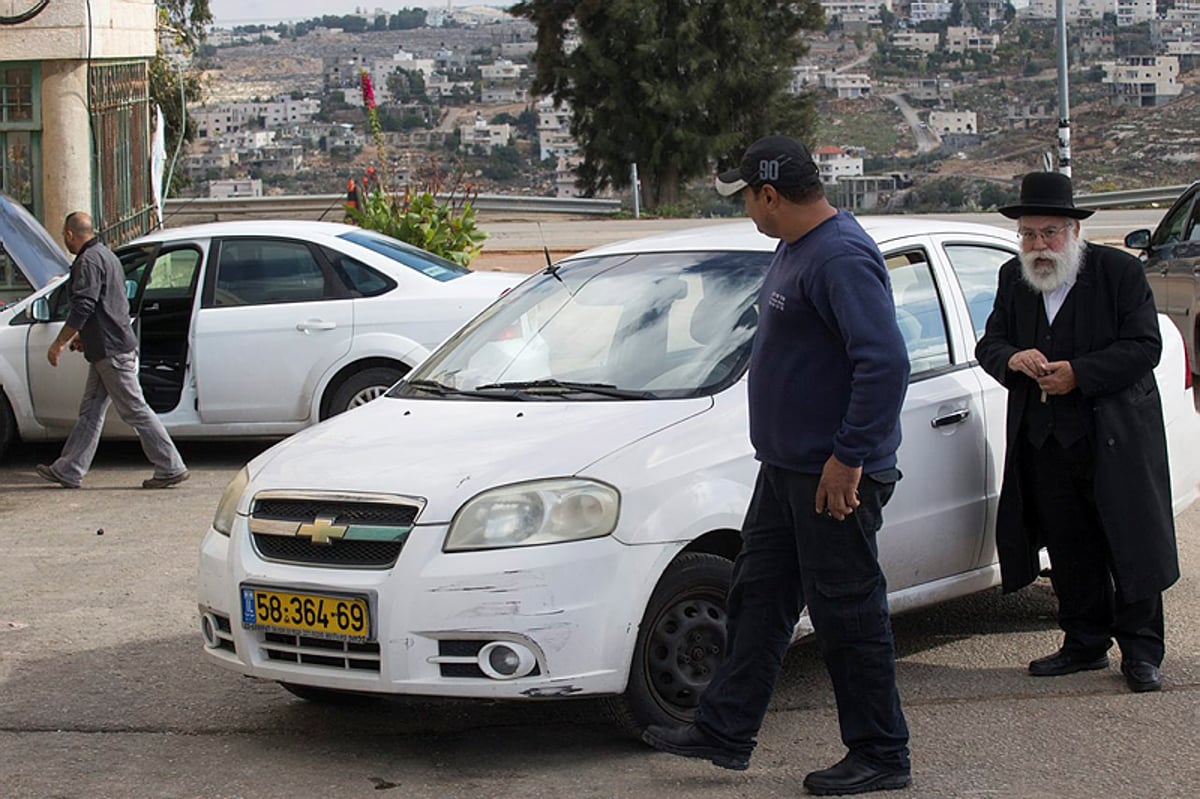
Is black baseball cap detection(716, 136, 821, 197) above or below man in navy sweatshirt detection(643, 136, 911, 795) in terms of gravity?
above

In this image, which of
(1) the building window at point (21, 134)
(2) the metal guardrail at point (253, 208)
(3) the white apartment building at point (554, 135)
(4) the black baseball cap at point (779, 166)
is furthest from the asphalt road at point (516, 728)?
(3) the white apartment building at point (554, 135)

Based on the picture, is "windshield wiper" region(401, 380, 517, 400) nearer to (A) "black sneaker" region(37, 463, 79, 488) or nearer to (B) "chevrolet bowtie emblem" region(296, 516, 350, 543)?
(B) "chevrolet bowtie emblem" region(296, 516, 350, 543)

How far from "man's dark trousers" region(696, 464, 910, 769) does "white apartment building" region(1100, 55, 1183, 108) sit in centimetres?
4846

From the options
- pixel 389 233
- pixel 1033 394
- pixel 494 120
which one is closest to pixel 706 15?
pixel 494 120

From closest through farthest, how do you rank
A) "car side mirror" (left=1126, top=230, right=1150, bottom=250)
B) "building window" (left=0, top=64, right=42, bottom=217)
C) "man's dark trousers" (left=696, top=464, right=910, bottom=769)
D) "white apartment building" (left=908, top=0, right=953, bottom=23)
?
1. "man's dark trousers" (left=696, top=464, right=910, bottom=769)
2. "car side mirror" (left=1126, top=230, right=1150, bottom=250)
3. "building window" (left=0, top=64, right=42, bottom=217)
4. "white apartment building" (left=908, top=0, right=953, bottom=23)

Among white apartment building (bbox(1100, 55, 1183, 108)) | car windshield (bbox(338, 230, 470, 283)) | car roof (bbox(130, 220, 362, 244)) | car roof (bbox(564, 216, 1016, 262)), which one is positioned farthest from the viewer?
white apartment building (bbox(1100, 55, 1183, 108))

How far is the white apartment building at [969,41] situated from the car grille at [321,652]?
68.6 meters

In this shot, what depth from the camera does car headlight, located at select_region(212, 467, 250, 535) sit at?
571 centimetres

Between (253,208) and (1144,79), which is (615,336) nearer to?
(253,208)

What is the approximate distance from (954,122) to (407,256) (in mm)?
46910

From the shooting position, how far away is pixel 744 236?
6.52 meters

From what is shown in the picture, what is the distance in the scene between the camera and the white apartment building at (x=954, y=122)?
→ 5481cm

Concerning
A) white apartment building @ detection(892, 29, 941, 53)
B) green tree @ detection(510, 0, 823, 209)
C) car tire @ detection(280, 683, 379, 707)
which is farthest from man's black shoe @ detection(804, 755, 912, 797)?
white apartment building @ detection(892, 29, 941, 53)

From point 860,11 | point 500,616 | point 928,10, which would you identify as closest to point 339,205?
point 500,616
